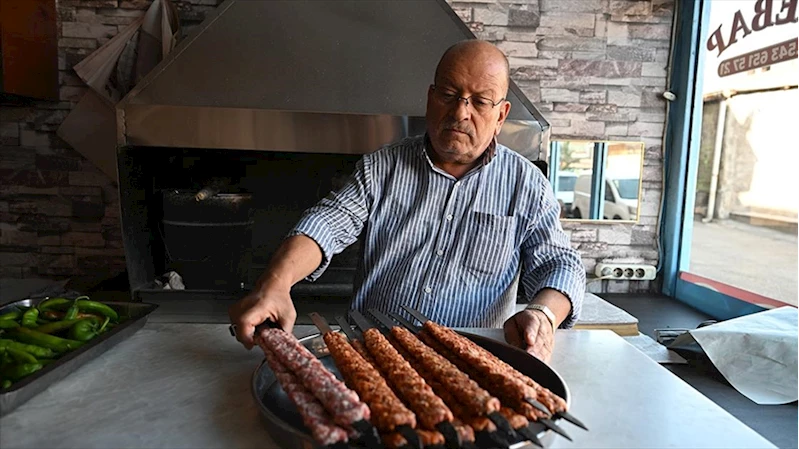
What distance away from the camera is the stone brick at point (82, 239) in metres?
2.66

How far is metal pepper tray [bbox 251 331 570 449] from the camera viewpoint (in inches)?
27.5

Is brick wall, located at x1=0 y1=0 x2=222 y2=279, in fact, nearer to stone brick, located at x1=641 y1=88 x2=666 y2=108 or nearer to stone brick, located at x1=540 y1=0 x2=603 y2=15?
stone brick, located at x1=540 y1=0 x2=603 y2=15

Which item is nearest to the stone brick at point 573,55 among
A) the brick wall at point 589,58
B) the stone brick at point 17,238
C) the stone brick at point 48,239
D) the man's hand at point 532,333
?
the brick wall at point 589,58

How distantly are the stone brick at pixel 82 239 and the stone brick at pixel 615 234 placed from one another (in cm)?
259

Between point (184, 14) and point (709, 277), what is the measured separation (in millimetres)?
2910

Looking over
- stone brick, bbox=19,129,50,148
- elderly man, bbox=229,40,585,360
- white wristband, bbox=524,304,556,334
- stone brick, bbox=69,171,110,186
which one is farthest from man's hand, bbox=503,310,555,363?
stone brick, bbox=19,129,50,148

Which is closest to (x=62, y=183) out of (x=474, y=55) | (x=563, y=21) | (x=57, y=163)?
(x=57, y=163)

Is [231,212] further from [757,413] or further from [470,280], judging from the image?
[757,413]

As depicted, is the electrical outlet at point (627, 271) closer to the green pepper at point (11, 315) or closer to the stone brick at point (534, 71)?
the stone brick at point (534, 71)

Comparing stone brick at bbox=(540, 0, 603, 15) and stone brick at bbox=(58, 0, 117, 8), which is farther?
stone brick at bbox=(540, 0, 603, 15)

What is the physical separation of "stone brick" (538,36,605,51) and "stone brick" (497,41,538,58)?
4 cm

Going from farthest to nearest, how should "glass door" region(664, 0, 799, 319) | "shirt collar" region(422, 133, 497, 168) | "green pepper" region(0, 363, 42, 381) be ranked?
1. "glass door" region(664, 0, 799, 319)
2. "shirt collar" region(422, 133, 497, 168)
3. "green pepper" region(0, 363, 42, 381)

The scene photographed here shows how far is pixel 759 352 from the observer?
190 centimetres

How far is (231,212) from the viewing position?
7.55ft
